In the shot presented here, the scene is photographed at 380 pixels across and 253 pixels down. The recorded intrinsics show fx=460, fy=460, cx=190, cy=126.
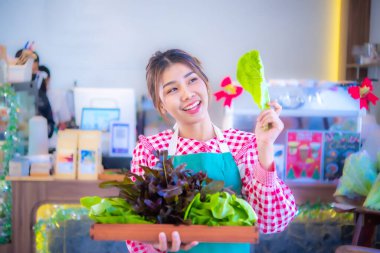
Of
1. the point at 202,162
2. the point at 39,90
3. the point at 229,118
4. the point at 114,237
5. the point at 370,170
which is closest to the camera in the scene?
the point at 114,237

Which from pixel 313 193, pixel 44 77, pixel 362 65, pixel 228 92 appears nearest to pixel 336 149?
pixel 313 193

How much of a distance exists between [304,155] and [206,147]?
166cm

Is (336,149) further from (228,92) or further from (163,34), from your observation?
(163,34)

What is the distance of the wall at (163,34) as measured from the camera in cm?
388

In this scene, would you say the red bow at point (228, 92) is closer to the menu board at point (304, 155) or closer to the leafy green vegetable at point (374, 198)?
the menu board at point (304, 155)

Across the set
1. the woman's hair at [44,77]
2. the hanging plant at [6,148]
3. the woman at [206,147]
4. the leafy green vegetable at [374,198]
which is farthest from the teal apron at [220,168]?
the woman's hair at [44,77]

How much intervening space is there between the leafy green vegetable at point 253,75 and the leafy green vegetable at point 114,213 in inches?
18.1

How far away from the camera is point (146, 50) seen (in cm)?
397

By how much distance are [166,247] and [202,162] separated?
0.37 metres

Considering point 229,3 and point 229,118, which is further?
point 229,3

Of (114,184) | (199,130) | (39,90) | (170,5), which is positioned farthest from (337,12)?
(114,184)

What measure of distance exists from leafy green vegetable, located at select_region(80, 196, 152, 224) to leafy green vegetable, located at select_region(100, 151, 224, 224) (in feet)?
0.06

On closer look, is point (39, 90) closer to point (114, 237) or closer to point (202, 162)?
point (202, 162)

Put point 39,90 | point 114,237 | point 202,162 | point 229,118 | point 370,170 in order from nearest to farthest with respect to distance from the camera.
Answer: point 114,237, point 202,162, point 370,170, point 229,118, point 39,90
